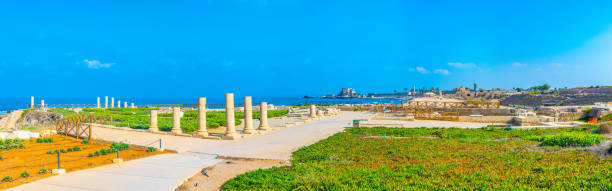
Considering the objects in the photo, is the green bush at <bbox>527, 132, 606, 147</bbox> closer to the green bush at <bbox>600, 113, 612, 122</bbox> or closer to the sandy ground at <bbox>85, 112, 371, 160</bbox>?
the sandy ground at <bbox>85, 112, 371, 160</bbox>

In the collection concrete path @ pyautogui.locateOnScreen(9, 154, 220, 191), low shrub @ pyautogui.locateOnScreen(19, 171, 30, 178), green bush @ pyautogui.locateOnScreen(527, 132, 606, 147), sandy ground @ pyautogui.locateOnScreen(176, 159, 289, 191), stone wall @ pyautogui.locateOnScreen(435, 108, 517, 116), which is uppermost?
stone wall @ pyautogui.locateOnScreen(435, 108, 517, 116)

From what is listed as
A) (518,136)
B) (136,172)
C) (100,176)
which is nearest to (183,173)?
(136,172)

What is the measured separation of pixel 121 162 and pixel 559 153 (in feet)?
44.5

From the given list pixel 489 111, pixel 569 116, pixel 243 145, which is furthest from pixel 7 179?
pixel 569 116

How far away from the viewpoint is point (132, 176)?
895 centimetres

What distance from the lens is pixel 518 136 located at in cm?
1480

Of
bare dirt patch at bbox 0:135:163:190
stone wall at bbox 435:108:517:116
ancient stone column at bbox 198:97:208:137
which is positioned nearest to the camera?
bare dirt patch at bbox 0:135:163:190

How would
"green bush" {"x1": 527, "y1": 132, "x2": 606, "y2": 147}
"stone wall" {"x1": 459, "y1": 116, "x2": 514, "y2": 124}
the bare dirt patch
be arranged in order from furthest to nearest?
"stone wall" {"x1": 459, "y1": 116, "x2": 514, "y2": 124} < "green bush" {"x1": 527, "y1": 132, "x2": 606, "y2": 147} < the bare dirt patch

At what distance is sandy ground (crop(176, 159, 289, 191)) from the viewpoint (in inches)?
315

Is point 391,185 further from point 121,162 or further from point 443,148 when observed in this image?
point 121,162

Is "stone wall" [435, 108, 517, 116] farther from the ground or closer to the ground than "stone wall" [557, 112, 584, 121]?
farther from the ground

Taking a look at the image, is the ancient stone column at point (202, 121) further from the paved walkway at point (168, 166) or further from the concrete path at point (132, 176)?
the concrete path at point (132, 176)

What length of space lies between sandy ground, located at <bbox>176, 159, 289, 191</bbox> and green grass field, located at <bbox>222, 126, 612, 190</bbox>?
0.60 meters

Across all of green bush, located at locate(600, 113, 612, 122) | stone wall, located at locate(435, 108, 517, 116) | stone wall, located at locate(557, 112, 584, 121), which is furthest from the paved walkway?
stone wall, located at locate(557, 112, 584, 121)
